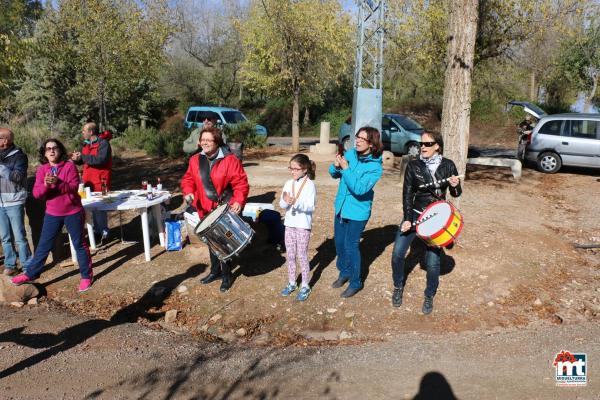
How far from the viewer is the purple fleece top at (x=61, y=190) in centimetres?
556

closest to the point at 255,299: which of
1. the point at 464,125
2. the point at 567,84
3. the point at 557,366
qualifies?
the point at 557,366

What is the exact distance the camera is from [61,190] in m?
5.63

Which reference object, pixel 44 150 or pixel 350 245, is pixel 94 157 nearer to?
pixel 44 150

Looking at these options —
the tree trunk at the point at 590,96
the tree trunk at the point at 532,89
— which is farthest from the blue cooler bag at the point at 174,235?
the tree trunk at the point at 532,89

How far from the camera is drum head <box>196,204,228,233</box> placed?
5051 millimetres

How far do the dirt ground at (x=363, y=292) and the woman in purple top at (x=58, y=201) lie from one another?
1.13 ft

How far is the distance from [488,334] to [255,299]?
2.40 metres

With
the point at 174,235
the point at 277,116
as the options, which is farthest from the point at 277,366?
the point at 277,116

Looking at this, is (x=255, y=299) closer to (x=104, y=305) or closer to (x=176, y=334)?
(x=176, y=334)

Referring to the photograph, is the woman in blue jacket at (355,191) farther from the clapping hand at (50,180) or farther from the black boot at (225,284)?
the clapping hand at (50,180)

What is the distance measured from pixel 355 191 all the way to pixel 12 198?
412 centimetres

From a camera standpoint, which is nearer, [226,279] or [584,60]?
[226,279]

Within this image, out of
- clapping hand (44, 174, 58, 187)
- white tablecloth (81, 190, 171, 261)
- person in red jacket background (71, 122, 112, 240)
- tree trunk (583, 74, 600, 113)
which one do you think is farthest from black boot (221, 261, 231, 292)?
tree trunk (583, 74, 600, 113)

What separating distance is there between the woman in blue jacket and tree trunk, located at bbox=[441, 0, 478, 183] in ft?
7.74
